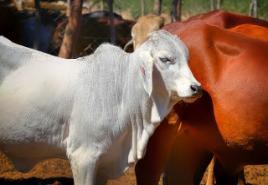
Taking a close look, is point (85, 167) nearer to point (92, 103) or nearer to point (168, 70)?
point (92, 103)

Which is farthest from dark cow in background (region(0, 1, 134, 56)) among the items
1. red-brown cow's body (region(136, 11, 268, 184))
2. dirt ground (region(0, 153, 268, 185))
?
red-brown cow's body (region(136, 11, 268, 184))

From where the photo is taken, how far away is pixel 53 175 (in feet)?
17.4

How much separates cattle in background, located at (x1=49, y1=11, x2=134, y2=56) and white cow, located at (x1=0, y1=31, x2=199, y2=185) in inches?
432

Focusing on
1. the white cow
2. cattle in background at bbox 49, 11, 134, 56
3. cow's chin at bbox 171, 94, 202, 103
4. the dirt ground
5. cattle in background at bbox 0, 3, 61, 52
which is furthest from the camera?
cattle in background at bbox 0, 3, 61, 52

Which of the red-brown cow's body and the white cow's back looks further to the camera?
the red-brown cow's body

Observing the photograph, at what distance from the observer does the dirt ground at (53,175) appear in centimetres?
515

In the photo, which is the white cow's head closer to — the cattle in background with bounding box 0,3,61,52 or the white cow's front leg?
the white cow's front leg

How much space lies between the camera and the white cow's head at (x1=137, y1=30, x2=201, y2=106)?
114 inches

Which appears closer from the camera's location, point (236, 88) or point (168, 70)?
point (168, 70)

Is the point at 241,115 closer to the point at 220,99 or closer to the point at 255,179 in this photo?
the point at 220,99

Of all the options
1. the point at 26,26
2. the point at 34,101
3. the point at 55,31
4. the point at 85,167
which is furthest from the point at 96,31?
the point at 85,167

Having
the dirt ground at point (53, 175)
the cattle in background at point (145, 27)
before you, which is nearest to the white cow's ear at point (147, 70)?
the dirt ground at point (53, 175)

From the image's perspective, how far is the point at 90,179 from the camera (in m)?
3.09

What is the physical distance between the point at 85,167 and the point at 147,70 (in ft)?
1.96
